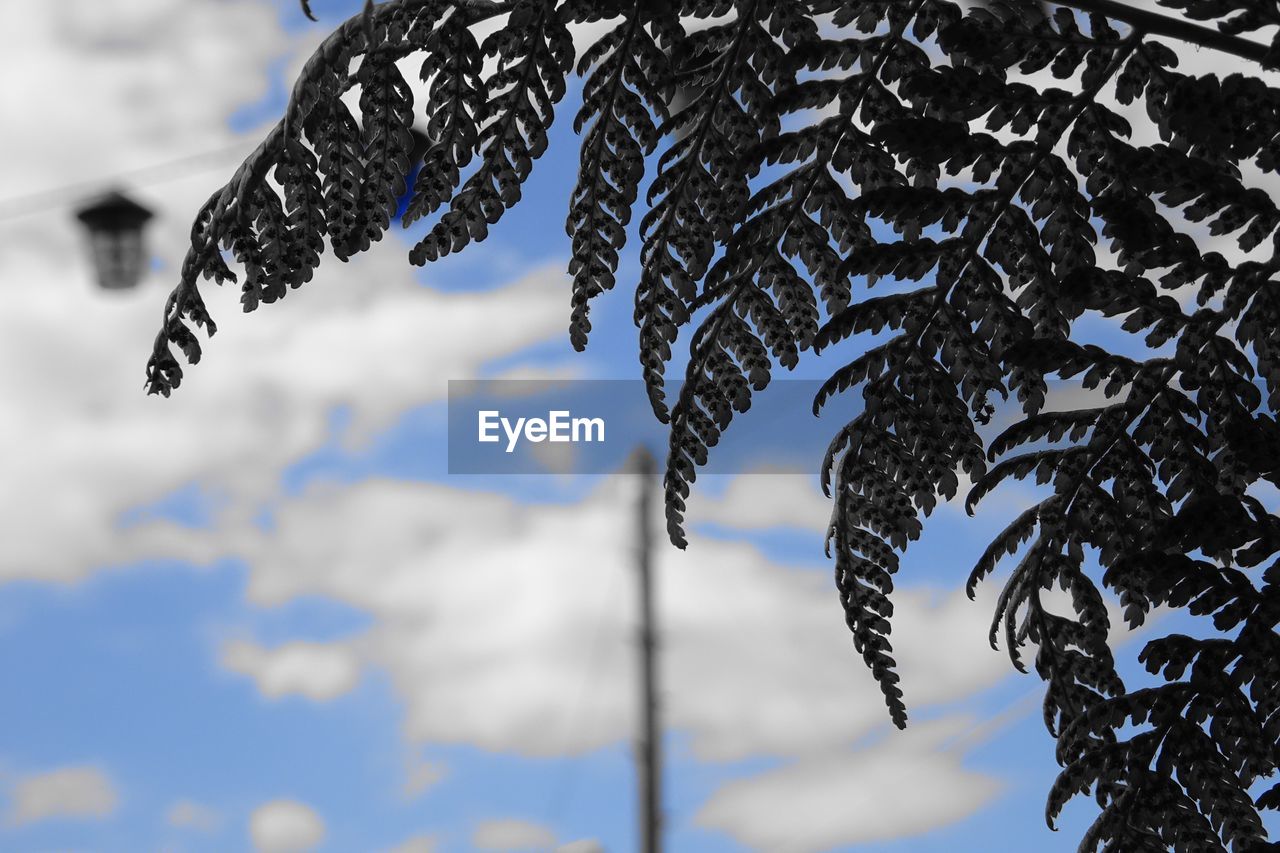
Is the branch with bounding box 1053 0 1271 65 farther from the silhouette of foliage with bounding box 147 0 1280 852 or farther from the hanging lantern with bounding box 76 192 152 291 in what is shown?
the hanging lantern with bounding box 76 192 152 291

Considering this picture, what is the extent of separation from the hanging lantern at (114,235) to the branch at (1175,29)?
1010 cm

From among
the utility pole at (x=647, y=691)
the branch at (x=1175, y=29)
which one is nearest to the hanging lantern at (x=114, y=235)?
the utility pole at (x=647, y=691)

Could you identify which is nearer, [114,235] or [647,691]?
[647,691]

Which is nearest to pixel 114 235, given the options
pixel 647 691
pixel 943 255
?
pixel 647 691

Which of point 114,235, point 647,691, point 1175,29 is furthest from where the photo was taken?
point 114,235

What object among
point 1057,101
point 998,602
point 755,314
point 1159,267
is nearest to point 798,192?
point 755,314

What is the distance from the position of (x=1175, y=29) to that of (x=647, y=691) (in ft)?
20.1

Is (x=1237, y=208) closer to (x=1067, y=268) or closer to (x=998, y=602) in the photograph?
(x=1067, y=268)

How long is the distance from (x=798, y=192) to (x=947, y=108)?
0.24 m

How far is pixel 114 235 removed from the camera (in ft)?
34.5

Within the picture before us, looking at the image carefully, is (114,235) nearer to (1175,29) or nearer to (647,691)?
(647,691)

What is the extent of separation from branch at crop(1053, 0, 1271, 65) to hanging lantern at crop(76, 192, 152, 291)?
1010cm

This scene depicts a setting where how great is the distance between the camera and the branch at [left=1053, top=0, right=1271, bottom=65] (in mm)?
1396

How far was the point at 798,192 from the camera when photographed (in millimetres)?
1676
